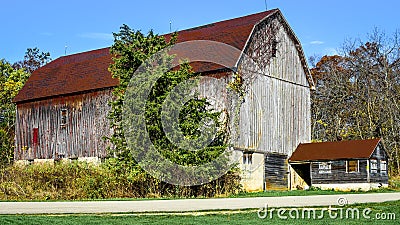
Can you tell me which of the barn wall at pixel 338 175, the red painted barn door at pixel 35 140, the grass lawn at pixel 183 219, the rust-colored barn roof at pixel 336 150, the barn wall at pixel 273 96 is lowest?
the barn wall at pixel 338 175

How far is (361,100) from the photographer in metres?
54.1

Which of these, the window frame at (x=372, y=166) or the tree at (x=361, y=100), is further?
the tree at (x=361, y=100)

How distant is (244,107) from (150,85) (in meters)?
7.10

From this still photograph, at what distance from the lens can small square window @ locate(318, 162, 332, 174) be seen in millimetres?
35750

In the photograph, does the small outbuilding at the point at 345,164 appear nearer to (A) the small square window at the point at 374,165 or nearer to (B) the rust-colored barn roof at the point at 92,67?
(A) the small square window at the point at 374,165

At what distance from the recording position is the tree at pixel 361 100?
51156 millimetres

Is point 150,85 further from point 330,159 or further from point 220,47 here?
point 330,159

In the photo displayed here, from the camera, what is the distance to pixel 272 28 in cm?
3662

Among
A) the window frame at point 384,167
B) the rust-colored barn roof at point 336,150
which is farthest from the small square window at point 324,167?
the window frame at point 384,167

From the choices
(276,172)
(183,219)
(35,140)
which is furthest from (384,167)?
(183,219)

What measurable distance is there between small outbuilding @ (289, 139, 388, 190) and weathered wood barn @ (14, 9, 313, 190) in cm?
134

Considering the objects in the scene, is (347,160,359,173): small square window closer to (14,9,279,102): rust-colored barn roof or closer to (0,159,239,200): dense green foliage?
(14,9,279,102): rust-colored barn roof

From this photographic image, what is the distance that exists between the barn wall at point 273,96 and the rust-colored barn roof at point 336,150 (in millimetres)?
747

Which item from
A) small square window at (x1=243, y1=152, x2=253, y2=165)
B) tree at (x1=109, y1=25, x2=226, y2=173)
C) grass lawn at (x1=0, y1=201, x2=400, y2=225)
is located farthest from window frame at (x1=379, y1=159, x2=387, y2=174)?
grass lawn at (x1=0, y1=201, x2=400, y2=225)
